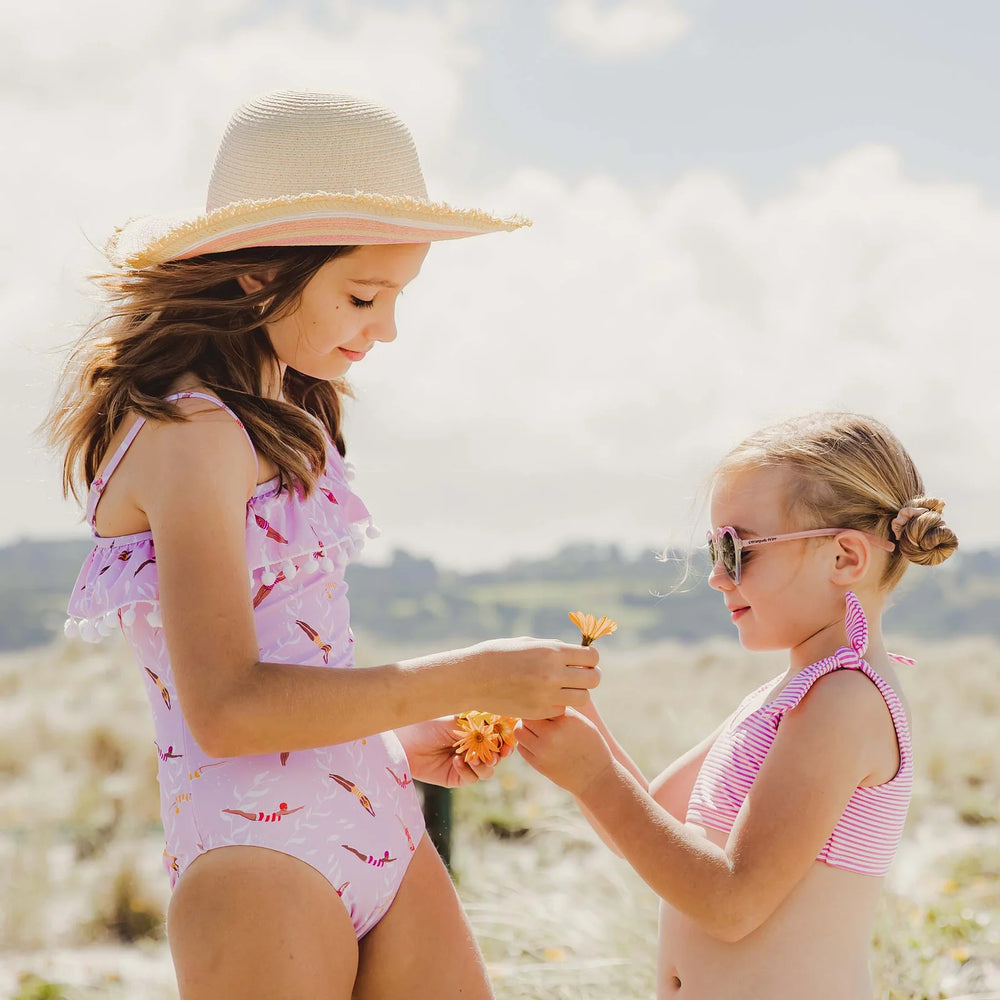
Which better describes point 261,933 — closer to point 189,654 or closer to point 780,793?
point 189,654

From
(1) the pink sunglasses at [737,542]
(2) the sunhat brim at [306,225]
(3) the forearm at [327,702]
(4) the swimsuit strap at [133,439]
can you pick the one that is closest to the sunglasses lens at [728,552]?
(1) the pink sunglasses at [737,542]

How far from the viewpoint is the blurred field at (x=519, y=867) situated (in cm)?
433

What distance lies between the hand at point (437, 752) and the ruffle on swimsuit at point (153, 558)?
1.62 ft

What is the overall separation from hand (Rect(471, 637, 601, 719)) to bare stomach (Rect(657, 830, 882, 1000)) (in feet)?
2.05

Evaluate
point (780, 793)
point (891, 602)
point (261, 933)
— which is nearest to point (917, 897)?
point (891, 602)

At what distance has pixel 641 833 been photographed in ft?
7.23

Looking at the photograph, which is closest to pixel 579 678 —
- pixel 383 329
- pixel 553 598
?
pixel 383 329

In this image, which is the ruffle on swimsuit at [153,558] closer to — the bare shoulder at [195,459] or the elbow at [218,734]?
the bare shoulder at [195,459]

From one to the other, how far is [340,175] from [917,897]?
454 cm

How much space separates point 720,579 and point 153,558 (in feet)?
3.82

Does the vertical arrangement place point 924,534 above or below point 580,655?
above

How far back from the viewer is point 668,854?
2.18 metres

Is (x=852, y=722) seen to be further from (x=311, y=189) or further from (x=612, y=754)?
(x=311, y=189)

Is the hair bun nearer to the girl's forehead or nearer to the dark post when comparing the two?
the girl's forehead
